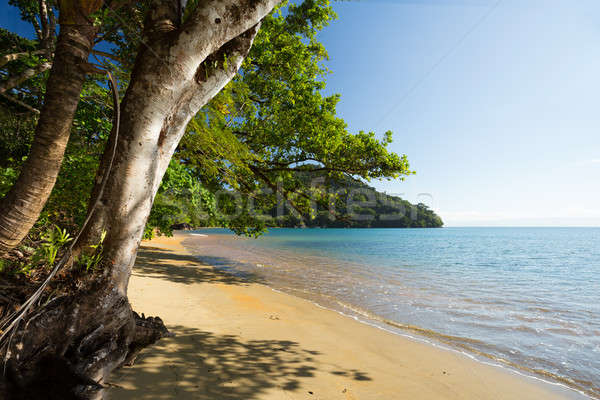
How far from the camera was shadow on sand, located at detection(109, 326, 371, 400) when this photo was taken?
299cm

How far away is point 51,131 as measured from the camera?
2439mm

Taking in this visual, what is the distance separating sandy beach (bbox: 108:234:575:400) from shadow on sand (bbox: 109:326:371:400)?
0.01 m

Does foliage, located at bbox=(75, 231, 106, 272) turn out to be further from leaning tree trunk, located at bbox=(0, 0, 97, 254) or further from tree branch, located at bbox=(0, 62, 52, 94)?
tree branch, located at bbox=(0, 62, 52, 94)

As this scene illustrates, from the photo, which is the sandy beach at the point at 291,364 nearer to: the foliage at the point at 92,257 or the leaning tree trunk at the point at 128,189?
the leaning tree trunk at the point at 128,189

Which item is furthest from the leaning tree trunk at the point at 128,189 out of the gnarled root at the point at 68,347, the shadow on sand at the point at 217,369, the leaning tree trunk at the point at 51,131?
the shadow on sand at the point at 217,369

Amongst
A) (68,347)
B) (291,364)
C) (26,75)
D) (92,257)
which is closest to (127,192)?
(92,257)

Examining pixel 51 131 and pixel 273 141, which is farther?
pixel 273 141

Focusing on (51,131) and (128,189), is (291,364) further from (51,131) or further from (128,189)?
(51,131)

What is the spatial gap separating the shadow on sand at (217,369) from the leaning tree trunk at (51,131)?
1941 millimetres

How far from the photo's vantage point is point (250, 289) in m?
9.34

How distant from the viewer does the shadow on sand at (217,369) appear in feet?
9.81

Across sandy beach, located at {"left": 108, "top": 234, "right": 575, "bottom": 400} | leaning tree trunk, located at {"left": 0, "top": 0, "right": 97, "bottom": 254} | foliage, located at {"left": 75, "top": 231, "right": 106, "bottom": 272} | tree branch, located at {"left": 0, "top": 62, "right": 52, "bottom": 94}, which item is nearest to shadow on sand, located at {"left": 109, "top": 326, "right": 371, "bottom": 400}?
sandy beach, located at {"left": 108, "top": 234, "right": 575, "bottom": 400}

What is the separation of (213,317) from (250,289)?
3.59 m

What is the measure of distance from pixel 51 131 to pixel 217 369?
10.8ft
